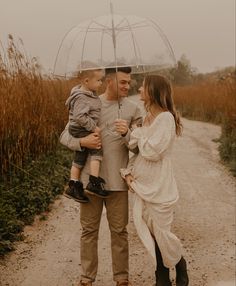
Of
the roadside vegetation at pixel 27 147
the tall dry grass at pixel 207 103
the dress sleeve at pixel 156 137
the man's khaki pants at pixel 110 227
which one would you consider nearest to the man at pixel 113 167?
the man's khaki pants at pixel 110 227

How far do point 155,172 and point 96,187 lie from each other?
1.27ft

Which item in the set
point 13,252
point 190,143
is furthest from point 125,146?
point 190,143

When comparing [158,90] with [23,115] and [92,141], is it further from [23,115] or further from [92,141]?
[23,115]

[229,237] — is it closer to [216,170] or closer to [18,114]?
[18,114]

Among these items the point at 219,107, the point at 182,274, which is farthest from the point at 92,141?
the point at 219,107

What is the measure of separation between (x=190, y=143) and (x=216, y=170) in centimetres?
326

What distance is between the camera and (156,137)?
10.4ft

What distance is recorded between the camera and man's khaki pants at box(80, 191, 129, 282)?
3457 mm

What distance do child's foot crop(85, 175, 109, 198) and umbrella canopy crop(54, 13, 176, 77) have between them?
0.68 meters

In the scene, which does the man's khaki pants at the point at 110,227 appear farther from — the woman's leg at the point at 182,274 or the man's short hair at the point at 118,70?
the man's short hair at the point at 118,70

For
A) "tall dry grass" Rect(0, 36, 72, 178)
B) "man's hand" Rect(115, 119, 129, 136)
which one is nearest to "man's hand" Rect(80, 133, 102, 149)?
"man's hand" Rect(115, 119, 129, 136)

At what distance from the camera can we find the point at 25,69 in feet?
22.0

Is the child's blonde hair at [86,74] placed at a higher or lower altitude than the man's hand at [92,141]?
higher

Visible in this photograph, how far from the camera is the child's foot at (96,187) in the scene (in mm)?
3326
